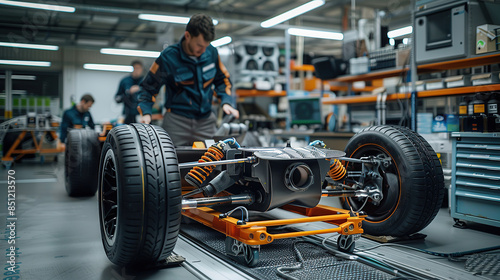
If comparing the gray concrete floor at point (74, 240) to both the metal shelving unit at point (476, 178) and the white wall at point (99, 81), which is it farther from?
the white wall at point (99, 81)

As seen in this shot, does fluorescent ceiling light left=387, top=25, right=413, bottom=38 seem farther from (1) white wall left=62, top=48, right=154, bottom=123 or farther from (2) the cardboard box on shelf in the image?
(1) white wall left=62, top=48, right=154, bottom=123

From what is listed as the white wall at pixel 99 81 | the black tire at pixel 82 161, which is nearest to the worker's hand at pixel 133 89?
the black tire at pixel 82 161

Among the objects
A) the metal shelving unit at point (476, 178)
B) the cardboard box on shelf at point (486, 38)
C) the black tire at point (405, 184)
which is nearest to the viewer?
the black tire at point (405, 184)

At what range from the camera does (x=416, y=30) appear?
424 cm

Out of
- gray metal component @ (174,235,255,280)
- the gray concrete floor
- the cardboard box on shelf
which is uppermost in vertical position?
the cardboard box on shelf

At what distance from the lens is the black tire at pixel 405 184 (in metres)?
2.47

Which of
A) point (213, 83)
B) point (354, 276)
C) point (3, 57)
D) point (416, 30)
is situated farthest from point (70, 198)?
point (416, 30)

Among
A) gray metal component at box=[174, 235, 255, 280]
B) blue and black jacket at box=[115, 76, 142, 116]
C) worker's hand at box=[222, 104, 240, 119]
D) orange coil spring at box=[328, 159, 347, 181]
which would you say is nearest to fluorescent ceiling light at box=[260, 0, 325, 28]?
blue and black jacket at box=[115, 76, 142, 116]

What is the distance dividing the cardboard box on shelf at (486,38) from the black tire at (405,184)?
5.22 ft

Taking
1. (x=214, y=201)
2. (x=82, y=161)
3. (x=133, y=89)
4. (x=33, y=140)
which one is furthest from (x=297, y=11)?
(x=214, y=201)

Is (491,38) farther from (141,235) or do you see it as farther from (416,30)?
(141,235)

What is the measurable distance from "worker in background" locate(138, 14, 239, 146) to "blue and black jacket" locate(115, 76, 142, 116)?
11.3ft

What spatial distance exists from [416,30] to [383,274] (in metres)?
3.13

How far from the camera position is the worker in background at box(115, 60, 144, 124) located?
691 centimetres
